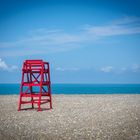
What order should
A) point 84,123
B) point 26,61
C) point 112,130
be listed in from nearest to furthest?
point 112,130 < point 84,123 < point 26,61

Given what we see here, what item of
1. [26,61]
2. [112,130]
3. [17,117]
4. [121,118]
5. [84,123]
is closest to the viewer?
[112,130]

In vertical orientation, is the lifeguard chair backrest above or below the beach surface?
above

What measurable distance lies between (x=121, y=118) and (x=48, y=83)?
686 cm

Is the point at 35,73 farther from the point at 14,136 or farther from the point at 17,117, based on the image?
the point at 14,136

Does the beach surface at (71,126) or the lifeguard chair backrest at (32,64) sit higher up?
the lifeguard chair backrest at (32,64)

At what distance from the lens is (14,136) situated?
13.1 meters

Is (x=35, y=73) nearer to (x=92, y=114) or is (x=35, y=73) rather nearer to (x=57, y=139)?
(x=92, y=114)

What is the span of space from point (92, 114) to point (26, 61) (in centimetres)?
624

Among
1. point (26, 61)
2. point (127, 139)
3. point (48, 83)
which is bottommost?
point (127, 139)

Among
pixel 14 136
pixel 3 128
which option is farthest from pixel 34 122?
pixel 14 136

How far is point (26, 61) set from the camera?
21.3 meters

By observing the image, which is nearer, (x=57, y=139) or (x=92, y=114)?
(x=57, y=139)

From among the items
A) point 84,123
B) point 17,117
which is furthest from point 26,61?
point 84,123

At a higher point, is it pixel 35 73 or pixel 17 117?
pixel 35 73
